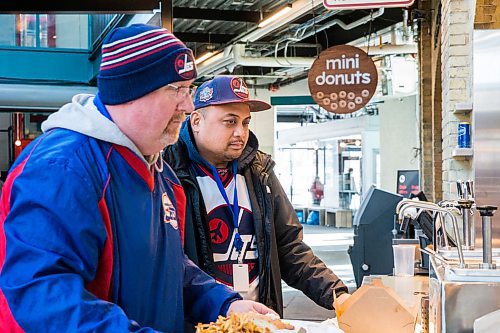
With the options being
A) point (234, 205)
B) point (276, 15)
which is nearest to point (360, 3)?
point (234, 205)

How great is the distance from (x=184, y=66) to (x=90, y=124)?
0.27m

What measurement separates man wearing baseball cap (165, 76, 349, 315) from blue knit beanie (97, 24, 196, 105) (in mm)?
966

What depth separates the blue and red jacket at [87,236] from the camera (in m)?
1.42

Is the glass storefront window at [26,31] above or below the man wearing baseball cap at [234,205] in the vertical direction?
above

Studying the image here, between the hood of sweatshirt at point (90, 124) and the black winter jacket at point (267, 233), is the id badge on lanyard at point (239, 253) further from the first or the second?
the hood of sweatshirt at point (90, 124)

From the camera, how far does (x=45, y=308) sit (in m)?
1.42

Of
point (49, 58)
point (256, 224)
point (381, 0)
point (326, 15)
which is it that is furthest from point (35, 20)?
point (256, 224)

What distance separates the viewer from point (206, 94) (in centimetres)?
276

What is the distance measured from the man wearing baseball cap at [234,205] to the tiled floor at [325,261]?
509 cm

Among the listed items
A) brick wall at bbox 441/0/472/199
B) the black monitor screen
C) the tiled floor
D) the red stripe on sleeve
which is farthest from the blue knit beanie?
the black monitor screen

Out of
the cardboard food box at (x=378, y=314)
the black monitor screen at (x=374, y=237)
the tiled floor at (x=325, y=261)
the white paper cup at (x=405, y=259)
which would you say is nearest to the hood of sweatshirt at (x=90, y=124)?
Result: the cardboard food box at (x=378, y=314)

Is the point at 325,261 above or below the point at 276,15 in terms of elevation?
below

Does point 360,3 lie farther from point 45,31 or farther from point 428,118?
point 428,118

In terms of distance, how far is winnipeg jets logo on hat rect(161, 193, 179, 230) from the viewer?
5.99 ft
